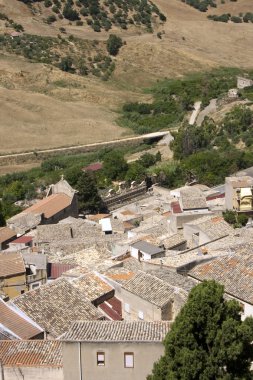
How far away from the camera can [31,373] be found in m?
19.0

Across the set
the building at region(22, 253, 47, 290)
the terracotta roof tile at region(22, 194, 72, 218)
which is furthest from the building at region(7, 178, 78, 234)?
the building at region(22, 253, 47, 290)

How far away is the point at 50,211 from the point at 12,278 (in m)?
13.8

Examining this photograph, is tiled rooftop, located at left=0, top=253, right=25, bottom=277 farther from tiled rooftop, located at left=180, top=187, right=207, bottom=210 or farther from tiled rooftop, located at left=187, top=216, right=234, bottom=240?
tiled rooftop, located at left=180, top=187, right=207, bottom=210

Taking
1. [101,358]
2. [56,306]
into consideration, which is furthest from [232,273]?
[101,358]

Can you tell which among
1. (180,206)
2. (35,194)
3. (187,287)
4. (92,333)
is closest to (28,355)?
(92,333)

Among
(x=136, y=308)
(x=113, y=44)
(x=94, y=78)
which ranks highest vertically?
(x=136, y=308)

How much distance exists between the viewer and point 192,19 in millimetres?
112938

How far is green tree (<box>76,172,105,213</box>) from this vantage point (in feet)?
149

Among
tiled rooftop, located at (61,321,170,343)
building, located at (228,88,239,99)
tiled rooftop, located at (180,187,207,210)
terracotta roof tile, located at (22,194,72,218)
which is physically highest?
tiled rooftop, located at (61,321,170,343)

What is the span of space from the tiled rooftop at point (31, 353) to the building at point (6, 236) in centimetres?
1622

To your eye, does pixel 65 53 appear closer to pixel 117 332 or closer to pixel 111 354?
pixel 117 332

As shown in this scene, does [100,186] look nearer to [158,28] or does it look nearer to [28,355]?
[28,355]

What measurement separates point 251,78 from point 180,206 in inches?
2074

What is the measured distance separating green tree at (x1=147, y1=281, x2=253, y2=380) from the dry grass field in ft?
178
